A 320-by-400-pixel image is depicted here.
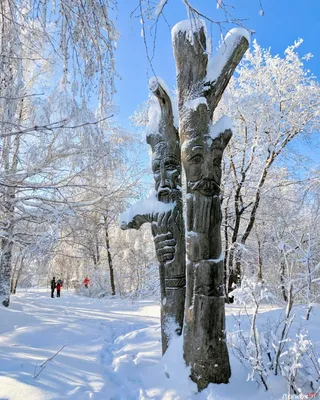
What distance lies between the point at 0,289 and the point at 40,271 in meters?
3.39

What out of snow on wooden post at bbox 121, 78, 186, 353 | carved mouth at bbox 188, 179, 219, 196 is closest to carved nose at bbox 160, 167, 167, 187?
snow on wooden post at bbox 121, 78, 186, 353

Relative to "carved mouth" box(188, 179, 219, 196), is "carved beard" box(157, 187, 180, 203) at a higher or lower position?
higher

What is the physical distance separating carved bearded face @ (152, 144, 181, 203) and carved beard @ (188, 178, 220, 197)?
754 millimetres

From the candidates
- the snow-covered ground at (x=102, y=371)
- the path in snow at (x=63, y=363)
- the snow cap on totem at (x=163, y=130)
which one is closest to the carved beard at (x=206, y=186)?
the snow cap on totem at (x=163, y=130)

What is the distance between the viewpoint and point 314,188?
9312 mm

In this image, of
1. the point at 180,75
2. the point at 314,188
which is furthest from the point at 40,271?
the point at 314,188

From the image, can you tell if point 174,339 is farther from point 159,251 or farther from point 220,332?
point 159,251

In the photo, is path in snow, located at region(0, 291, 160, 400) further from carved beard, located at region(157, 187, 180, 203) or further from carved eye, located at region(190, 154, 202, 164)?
carved eye, located at region(190, 154, 202, 164)

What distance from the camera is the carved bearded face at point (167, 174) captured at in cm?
342

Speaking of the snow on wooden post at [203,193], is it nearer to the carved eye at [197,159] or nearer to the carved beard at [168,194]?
the carved eye at [197,159]

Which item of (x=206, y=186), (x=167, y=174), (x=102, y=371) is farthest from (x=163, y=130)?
(x=102, y=371)

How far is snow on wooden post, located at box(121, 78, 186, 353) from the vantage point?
10.5 ft

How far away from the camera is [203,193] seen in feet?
8.75

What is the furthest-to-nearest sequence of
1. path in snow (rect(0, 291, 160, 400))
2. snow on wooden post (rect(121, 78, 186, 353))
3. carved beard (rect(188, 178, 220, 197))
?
snow on wooden post (rect(121, 78, 186, 353)) → carved beard (rect(188, 178, 220, 197)) → path in snow (rect(0, 291, 160, 400))
